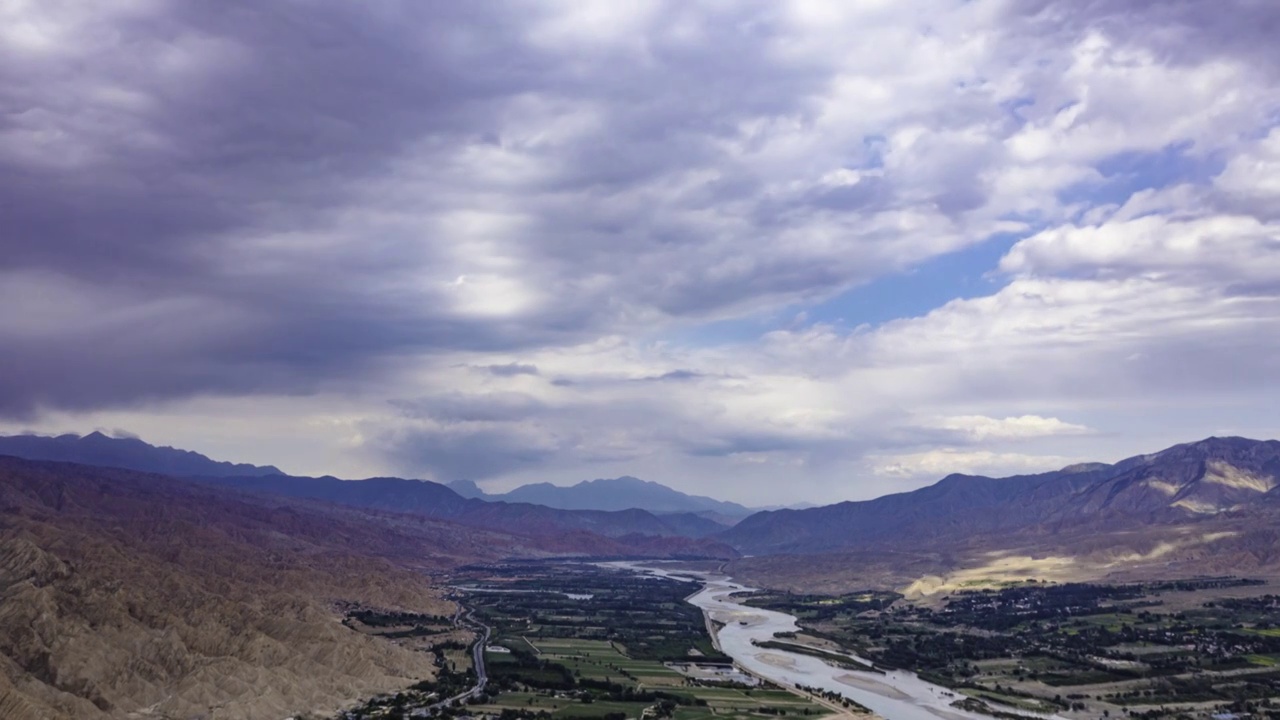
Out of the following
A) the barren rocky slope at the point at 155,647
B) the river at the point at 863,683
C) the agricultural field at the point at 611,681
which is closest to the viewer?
the barren rocky slope at the point at 155,647

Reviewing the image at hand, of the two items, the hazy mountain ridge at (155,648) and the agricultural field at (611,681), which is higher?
the hazy mountain ridge at (155,648)

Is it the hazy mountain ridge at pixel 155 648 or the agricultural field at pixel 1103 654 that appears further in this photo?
the agricultural field at pixel 1103 654

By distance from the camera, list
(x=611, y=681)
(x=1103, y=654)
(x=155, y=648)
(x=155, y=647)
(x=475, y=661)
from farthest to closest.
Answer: (x=1103, y=654) < (x=475, y=661) < (x=611, y=681) < (x=155, y=647) < (x=155, y=648)

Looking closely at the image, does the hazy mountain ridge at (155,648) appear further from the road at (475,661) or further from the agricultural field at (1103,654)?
the agricultural field at (1103,654)

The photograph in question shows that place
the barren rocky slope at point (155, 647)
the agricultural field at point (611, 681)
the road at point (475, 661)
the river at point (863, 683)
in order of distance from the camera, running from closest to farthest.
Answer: the barren rocky slope at point (155, 647), the road at point (475, 661), the agricultural field at point (611, 681), the river at point (863, 683)

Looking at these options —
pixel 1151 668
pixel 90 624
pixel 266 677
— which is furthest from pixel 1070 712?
pixel 90 624

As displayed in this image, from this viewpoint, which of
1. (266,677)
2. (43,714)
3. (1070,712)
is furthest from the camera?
(1070,712)

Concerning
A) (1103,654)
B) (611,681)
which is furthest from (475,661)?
(1103,654)

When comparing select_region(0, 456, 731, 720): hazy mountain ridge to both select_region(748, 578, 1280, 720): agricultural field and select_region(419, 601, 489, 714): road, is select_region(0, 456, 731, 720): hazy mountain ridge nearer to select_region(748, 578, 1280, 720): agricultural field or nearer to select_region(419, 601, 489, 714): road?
select_region(419, 601, 489, 714): road

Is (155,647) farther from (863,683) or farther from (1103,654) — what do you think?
(1103,654)

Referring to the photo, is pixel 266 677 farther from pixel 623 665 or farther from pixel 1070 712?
pixel 1070 712

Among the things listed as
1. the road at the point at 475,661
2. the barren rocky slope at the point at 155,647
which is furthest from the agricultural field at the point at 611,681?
the barren rocky slope at the point at 155,647
